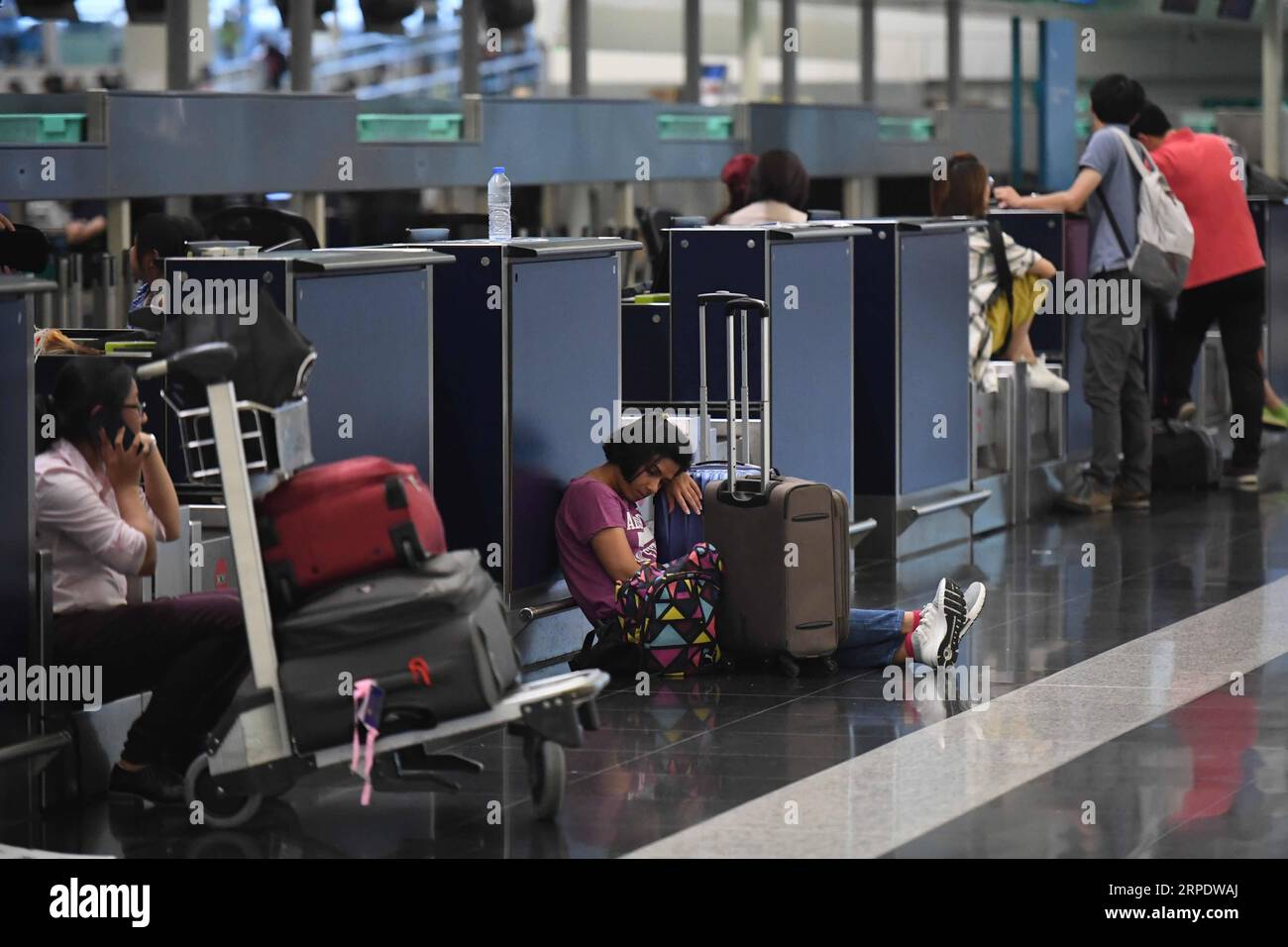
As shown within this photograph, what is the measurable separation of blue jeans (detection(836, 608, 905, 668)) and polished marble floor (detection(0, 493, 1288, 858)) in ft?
0.21

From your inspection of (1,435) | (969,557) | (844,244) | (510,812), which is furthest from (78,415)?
(969,557)

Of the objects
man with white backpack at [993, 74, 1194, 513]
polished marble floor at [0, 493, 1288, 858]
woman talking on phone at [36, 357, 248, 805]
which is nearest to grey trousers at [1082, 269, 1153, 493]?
man with white backpack at [993, 74, 1194, 513]

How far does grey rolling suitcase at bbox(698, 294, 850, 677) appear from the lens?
20.3 feet

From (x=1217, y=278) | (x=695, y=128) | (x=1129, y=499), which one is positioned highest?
(x=695, y=128)

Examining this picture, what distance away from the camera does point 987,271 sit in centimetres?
922

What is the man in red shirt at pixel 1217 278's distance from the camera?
10.1 m

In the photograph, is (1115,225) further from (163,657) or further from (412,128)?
(163,657)

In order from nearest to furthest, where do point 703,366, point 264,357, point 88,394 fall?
point 264,357
point 88,394
point 703,366

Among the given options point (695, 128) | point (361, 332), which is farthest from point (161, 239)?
point (695, 128)

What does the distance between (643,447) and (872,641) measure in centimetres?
84

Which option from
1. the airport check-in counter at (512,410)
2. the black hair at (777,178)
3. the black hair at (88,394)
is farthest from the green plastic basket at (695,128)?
the black hair at (88,394)

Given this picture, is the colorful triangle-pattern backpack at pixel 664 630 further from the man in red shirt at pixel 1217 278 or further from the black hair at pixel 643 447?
the man in red shirt at pixel 1217 278

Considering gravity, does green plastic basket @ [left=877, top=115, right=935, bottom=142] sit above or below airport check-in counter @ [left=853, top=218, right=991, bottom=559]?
above

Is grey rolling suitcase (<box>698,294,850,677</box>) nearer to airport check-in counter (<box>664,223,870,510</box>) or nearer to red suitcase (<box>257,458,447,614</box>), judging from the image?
airport check-in counter (<box>664,223,870,510</box>)
